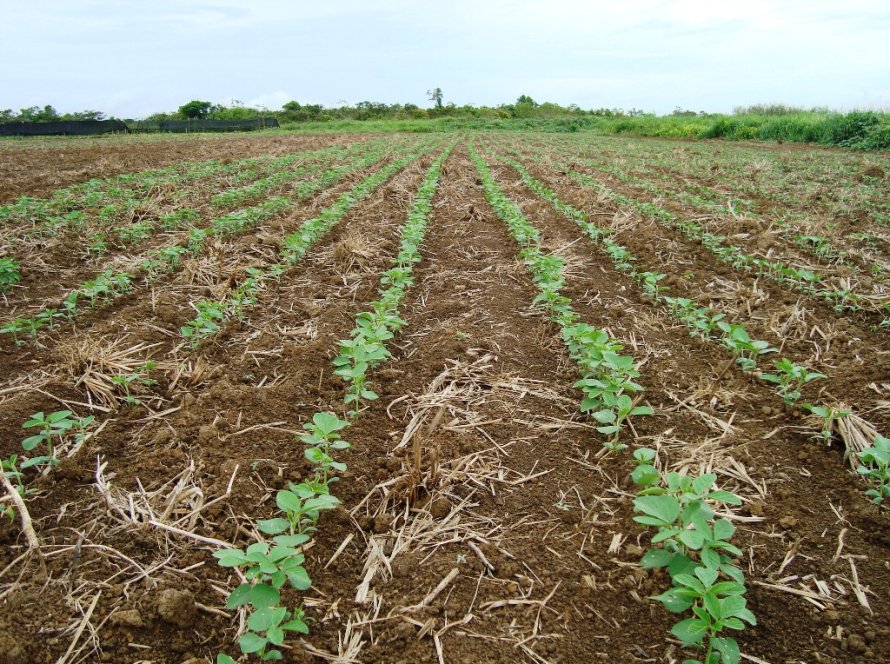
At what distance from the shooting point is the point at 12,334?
3924 millimetres

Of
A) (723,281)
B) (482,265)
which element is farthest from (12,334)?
(723,281)

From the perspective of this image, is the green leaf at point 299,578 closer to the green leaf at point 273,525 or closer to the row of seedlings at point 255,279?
the green leaf at point 273,525

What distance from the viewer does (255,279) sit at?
4.89m

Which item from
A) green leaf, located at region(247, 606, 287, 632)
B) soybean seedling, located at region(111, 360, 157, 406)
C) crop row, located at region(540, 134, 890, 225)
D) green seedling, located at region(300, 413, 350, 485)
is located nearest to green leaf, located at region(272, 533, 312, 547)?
green leaf, located at region(247, 606, 287, 632)

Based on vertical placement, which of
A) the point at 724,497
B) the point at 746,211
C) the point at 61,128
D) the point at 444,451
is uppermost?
the point at 61,128

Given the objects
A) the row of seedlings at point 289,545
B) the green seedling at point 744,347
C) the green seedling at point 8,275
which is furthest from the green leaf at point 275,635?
the green seedling at point 8,275

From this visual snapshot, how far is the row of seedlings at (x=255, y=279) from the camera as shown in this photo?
384 cm

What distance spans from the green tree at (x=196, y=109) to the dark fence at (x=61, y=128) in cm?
2182

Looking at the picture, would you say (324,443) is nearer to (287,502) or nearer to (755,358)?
(287,502)

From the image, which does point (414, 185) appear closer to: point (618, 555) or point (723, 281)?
point (723, 281)

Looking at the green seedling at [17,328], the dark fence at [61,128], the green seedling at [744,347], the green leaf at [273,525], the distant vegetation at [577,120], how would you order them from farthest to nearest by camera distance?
the dark fence at [61,128] < the distant vegetation at [577,120] < the green seedling at [17,328] < the green seedling at [744,347] < the green leaf at [273,525]

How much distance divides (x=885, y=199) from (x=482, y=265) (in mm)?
7720

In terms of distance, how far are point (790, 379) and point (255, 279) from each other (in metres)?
4.46

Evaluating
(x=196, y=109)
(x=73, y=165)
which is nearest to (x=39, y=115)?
(x=196, y=109)
